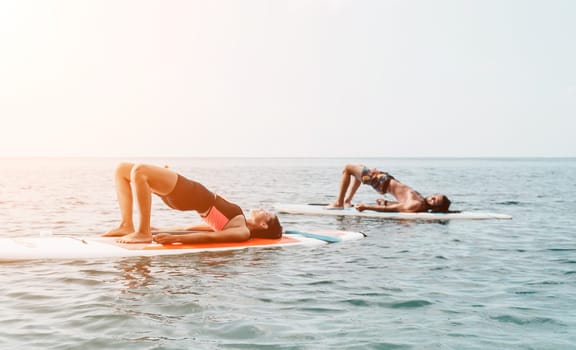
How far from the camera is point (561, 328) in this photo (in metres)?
5.54

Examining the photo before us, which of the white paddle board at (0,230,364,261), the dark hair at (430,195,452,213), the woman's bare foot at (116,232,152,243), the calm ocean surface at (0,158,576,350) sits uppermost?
the dark hair at (430,195,452,213)

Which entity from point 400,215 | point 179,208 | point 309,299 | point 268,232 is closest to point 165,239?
point 179,208

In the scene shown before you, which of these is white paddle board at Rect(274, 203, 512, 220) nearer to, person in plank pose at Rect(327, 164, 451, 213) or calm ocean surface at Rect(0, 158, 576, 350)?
person in plank pose at Rect(327, 164, 451, 213)

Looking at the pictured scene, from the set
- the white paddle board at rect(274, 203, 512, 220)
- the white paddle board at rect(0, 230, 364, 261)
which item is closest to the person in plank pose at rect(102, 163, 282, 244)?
the white paddle board at rect(0, 230, 364, 261)

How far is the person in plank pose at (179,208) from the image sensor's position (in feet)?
27.5

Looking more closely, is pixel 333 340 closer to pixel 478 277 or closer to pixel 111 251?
pixel 478 277

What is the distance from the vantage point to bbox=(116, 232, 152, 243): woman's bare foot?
8844 millimetres

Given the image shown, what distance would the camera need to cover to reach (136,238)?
8.86 m

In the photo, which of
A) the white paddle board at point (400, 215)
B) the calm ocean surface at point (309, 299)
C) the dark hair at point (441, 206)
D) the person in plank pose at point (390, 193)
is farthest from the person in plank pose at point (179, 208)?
the dark hair at point (441, 206)

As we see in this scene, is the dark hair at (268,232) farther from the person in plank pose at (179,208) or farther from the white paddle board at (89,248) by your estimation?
the white paddle board at (89,248)

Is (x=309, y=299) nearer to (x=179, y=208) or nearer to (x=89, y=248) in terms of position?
(x=179, y=208)

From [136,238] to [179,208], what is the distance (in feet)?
2.56

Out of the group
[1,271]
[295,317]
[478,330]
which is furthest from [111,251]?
[478,330]

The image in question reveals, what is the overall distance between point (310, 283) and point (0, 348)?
3.48 metres
